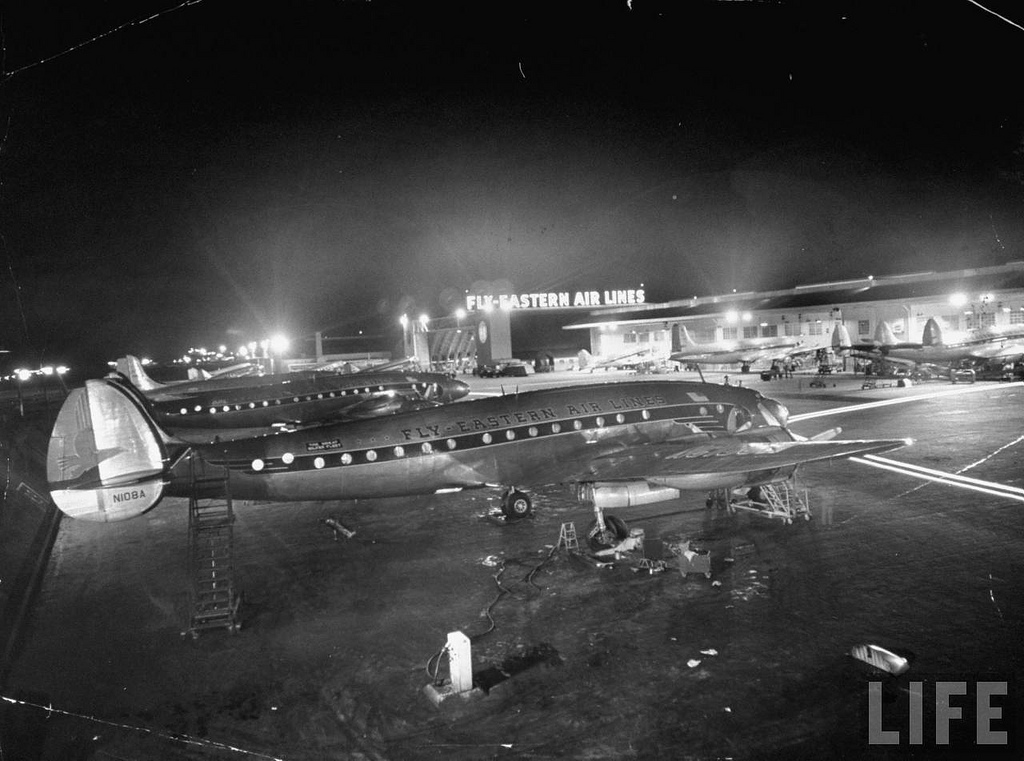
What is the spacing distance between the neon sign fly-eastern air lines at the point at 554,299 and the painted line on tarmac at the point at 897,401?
5916 cm

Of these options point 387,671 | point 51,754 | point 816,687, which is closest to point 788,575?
point 816,687

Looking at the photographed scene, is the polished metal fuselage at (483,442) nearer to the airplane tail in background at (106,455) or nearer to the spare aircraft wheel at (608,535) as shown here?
the airplane tail in background at (106,455)

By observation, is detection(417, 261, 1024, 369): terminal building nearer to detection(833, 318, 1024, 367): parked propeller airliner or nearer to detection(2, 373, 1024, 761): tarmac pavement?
detection(833, 318, 1024, 367): parked propeller airliner

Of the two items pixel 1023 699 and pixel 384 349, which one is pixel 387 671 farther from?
pixel 384 349

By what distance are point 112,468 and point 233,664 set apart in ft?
21.9

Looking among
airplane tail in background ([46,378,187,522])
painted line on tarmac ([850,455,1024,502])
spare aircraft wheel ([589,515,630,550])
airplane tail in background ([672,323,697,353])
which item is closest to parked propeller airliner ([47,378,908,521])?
airplane tail in background ([46,378,187,522])

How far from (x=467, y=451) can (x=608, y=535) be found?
4997 millimetres

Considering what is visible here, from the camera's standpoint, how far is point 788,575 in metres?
13.7

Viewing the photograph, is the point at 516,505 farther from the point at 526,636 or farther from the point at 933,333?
the point at 933,333

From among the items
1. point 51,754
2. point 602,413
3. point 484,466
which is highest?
point 602,413

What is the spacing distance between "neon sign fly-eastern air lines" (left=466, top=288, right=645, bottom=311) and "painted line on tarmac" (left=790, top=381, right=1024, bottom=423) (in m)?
59.2

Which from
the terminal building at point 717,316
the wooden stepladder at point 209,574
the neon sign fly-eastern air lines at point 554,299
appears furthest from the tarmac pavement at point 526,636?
the neon sign fly-eastern air lines at point 554,299

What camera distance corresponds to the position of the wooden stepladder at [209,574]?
12731mm

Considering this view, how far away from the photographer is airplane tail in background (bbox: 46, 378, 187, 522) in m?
14.4
